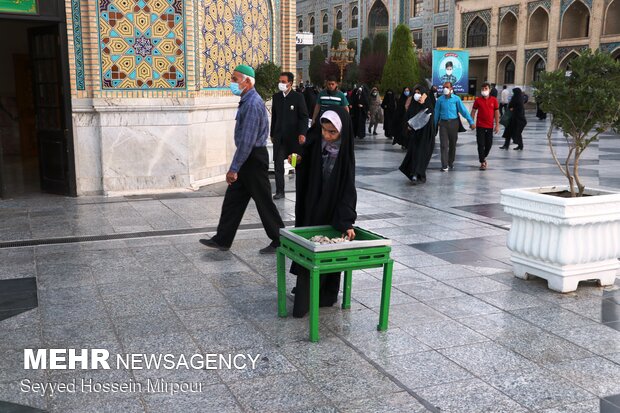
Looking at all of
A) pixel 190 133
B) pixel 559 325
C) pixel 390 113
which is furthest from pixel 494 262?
pixel 390 113

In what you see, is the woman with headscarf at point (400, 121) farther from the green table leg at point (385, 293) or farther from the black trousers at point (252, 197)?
the green table leg at point (385, 293)

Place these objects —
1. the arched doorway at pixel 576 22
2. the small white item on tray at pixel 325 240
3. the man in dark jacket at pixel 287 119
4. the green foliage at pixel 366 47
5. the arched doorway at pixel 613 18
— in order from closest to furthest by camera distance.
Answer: the small white item on tray at pixel 325 240, the man in dark jacket at pixel 287 119, the arched doorway at pixel 613 18, the arched doorway at pixel 576 22, the green foliage at pixel 366 47

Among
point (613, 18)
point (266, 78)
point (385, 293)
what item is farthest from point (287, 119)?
point (613, 18)

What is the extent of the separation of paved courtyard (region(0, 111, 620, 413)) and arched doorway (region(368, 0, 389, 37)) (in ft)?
159

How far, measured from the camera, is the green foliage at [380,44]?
4950cm

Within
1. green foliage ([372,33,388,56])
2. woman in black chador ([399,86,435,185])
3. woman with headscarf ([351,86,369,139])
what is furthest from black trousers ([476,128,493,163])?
green foliage ([372,33,388,56])

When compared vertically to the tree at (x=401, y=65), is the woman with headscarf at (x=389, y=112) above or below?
below

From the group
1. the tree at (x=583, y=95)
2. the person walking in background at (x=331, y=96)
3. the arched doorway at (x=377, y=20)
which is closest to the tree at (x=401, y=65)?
the person walking in background at (x=331, y=96)

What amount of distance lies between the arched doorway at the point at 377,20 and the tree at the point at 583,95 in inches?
1977

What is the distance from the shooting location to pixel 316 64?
55750 millimetres

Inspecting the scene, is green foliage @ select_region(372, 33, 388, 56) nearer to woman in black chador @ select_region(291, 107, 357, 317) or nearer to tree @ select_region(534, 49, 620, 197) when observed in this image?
tree @ select_region(534, 49, 620, 197)

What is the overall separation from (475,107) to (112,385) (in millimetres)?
11348

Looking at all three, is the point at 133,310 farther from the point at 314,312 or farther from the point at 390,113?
the point at 390,113

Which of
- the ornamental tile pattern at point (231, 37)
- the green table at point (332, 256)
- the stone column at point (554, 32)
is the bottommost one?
the green table at point (332, 256)
